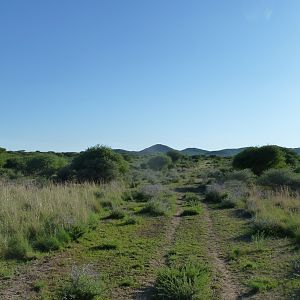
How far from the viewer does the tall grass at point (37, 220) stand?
9.93 metres

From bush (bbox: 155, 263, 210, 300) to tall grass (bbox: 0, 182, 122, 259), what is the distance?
365 cm

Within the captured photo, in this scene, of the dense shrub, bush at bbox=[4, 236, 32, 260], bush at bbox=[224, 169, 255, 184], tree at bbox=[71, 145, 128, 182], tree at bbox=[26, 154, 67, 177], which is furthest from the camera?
the dense shrub

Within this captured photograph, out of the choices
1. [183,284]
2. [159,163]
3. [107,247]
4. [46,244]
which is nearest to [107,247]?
[107,247]

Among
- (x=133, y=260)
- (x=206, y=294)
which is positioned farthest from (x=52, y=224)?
(x=206, y=294)

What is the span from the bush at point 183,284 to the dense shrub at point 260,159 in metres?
32.0

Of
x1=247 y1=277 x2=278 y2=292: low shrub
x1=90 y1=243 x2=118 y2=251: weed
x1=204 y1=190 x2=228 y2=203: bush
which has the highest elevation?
x1=204 y1=190 x2=228 y2=203: bush

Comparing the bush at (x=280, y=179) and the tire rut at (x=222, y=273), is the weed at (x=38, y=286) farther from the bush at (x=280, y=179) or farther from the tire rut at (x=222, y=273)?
the bush at (x=280, y=179)

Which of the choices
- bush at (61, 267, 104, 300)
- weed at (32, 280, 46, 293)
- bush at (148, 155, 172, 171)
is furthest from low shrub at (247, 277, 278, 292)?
bush at (148, 155, 172, 171)

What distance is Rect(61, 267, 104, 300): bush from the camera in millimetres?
6727

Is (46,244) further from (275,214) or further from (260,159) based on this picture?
(260,159)

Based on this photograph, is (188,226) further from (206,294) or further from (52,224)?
(206,294)

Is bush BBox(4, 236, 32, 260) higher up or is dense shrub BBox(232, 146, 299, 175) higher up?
dense shrub BBox(232, 146, 299, 175)

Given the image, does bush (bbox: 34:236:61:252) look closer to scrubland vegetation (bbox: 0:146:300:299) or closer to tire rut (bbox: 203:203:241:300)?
scrubland vegetation (bbox: 0:146:300:299)

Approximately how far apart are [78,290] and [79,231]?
491 centimetres
